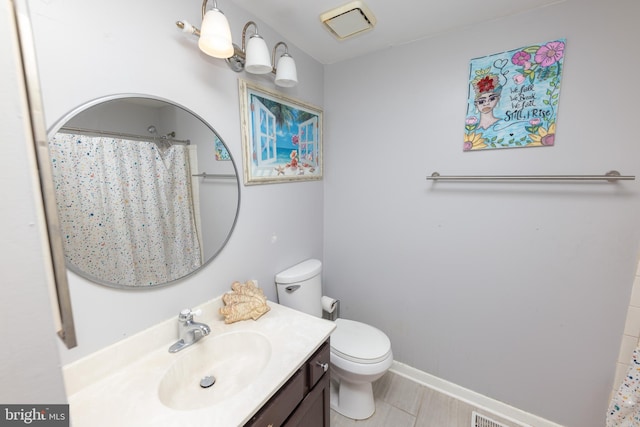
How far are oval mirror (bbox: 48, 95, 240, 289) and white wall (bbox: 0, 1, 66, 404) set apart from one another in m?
0.57

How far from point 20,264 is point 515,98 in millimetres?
1887

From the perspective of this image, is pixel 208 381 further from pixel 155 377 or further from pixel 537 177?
pixel 537 177

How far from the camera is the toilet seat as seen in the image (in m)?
1.47

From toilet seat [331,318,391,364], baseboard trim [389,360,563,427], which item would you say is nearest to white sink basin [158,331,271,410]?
toilet seat [331,318,391,364]

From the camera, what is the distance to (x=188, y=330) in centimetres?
105

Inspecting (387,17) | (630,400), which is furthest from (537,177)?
(387,17)

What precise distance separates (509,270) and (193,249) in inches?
66.7

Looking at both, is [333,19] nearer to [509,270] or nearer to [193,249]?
[193,249]

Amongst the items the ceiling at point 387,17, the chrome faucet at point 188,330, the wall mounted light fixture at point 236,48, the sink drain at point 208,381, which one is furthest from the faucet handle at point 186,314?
the ceiling at point 387,17

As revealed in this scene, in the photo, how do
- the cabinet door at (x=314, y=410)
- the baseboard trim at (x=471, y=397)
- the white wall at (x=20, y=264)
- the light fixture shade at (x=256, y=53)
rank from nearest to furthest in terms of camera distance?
the white wall at (x=20, y=264)
the cabinet door at (x=314, y=410)
the light fixture shade at (x=256, y=53)
the baseboard trim at (x=471, y=397)

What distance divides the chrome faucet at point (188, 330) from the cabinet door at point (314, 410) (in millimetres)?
476

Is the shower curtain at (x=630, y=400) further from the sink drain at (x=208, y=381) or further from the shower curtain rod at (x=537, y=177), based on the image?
the sink drain at (x=208, y=381)

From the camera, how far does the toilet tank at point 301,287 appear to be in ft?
5.33

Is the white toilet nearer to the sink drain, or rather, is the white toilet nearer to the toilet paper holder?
the toilet paper holder
